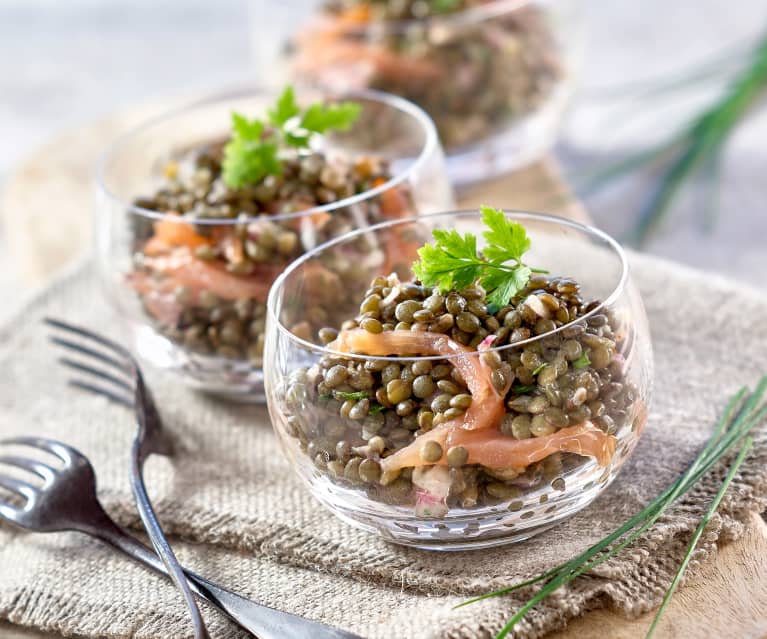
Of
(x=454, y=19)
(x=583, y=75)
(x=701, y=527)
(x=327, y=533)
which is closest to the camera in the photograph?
(x=701, y=527)

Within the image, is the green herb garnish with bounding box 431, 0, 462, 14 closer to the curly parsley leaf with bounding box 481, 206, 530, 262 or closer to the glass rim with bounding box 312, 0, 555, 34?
the glass rim with bounding box 312, 0, 555, 34

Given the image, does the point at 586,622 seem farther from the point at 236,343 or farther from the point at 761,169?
the point at 761,169

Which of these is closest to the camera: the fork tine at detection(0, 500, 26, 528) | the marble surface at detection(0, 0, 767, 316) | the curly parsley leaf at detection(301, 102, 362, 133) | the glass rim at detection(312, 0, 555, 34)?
the fork tine at detection(0, 500, 26, 528)

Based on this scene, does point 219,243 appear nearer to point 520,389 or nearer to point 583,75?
point 520,389

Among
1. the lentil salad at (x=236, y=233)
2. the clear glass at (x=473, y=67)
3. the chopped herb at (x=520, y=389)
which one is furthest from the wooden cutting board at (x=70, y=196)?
the chopped herb at (x=520, y=389)

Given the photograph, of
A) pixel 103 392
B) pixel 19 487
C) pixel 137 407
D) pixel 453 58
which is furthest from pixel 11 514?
pixel 453 58

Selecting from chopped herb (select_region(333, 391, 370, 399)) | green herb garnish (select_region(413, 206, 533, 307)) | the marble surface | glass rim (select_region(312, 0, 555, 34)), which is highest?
green herb garnish (select_region(413, 206, 533, 307))

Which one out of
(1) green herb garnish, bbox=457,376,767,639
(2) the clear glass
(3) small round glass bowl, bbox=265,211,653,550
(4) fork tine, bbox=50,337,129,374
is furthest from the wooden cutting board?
(3) small round glass bowl, bbox=265,211,653,550

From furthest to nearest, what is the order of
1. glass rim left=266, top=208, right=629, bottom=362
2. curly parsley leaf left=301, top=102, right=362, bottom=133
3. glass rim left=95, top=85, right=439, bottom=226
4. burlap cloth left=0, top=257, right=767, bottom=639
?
curly parsley leaf left=301, top=102, right=362, bottom=133, glass rim left=95, top=85, right=439, bottom=226, burlap cloth left=0, top=257, right=767, bottom=639, glass rim left=266, top=208, right=629, bottom=362

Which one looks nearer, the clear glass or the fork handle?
the fork handle
